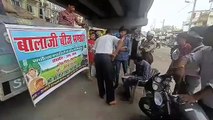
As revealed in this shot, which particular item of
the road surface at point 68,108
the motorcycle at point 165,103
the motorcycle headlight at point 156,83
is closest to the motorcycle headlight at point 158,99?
the motorcycle at point 165,103

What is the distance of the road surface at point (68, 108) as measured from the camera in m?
3.43

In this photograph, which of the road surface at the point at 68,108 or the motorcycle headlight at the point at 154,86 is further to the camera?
the road surface at the point at 68,108

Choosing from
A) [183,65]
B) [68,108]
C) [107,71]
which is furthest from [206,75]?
[68,108]

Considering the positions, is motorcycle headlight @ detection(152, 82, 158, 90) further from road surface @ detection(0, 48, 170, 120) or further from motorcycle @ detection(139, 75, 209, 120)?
road surface @ detection(0, 48, 170, 120)

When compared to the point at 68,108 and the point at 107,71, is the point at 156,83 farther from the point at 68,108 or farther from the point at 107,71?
the point at 68,108

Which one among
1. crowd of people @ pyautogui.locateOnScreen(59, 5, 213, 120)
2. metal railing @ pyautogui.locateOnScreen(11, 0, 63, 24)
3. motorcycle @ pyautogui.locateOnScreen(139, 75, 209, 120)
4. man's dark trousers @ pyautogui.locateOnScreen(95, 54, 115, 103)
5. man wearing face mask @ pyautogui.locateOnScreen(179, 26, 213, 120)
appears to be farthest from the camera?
metal railing @ pyautogui.locateOnScreen(11, 0, 63, 24)

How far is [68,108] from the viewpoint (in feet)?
12.5

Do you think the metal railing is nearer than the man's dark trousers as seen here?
No

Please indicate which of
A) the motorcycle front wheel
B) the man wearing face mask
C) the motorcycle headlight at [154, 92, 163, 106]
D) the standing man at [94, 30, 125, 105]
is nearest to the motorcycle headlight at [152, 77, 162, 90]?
the motorcycle headlight at [154, 92, 163, 106]

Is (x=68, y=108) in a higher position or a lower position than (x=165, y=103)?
lower

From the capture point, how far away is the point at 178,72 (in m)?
2.65

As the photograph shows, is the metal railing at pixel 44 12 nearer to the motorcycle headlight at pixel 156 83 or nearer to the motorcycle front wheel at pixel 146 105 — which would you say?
the motorcycle front wheel at pixel 146 105

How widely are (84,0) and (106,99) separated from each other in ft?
39.9

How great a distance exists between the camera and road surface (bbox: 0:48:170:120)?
343cm
